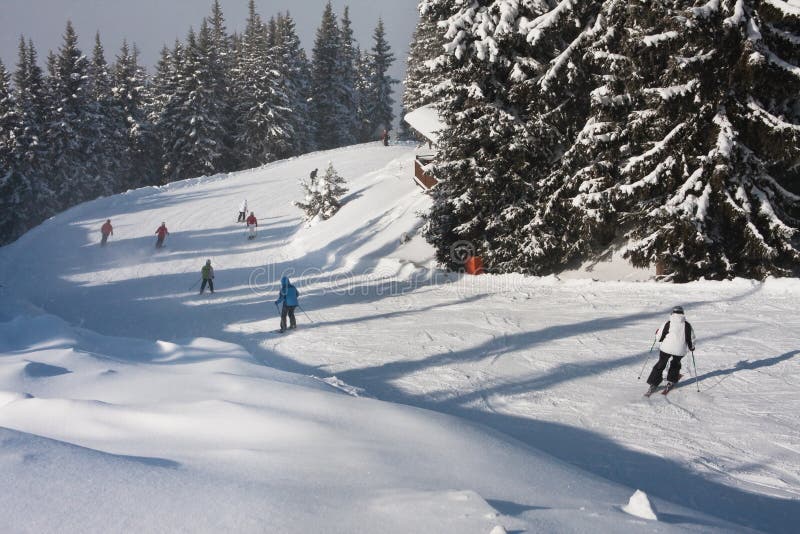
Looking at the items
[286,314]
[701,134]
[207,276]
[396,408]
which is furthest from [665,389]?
[207,276]

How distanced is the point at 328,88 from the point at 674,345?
5941 cm

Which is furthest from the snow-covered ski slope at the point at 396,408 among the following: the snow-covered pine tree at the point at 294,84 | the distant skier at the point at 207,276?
the snow-covered pine tree at the point at 294,84

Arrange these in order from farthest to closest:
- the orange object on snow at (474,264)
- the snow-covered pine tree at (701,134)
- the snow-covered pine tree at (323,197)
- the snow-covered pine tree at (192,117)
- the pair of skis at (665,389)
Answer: the snow-covered pine tree at (192,117)
the snow-covered pine tree at (323,197)
the orange object on snow at (474,264)
the snow-covered pine tree at (701,134)
the pair of skis at (665,389)

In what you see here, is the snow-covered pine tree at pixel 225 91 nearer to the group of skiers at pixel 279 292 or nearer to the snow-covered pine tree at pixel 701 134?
the group of skiers at pixel 279 292

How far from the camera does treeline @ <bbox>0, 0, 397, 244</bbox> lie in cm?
4544

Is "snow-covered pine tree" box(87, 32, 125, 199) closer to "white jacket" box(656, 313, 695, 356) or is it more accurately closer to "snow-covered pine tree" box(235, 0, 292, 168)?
"snow-covered pine tree" box(235, 0, 292, 168)

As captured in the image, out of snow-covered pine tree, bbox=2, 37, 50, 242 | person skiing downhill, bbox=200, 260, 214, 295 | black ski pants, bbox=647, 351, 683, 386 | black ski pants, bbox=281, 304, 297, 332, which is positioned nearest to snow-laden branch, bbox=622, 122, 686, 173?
black ski pants, bbox=647, 351, 683, 386

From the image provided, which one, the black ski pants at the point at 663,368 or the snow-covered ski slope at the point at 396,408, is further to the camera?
the black ski pants at the point at 663,368

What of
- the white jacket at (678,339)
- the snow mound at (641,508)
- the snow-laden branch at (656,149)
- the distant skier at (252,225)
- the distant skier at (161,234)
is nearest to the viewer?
the snow mound at (641,508)

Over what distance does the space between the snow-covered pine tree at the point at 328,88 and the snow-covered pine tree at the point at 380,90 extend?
6058 mm

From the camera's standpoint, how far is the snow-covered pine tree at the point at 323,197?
3059 cm

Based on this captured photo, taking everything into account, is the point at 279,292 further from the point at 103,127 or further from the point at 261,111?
the point at 103,127

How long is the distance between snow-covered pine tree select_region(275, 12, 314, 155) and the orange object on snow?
39021 millimetres

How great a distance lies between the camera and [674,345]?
8.52 m
